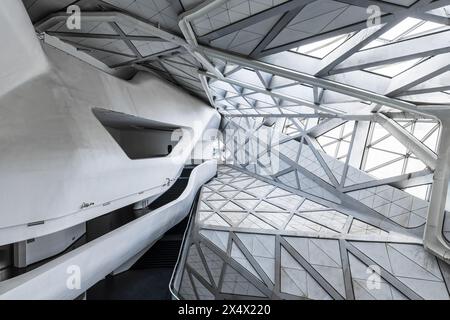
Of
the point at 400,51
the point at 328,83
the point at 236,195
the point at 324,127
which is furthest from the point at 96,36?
the point at 324,127

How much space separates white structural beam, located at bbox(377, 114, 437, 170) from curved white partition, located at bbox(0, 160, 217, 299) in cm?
1216

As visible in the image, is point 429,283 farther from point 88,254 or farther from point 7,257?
point 7,257

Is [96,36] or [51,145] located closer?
[51,145]

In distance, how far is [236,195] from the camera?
19641mm

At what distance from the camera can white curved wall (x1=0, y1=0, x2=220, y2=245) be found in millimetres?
6168

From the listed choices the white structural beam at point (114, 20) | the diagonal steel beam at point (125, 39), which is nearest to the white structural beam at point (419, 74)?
the white structural beam at point (114, 20)

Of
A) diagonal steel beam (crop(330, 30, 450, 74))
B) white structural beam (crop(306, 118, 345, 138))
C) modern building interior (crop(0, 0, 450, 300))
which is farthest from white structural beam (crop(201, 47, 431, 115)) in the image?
white structural beam (crop(306, 118, 345, 138))

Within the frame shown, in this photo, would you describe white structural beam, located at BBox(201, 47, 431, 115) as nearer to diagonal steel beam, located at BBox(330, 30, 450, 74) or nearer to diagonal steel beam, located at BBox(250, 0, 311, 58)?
diagonal steel beam, located at BBox(250, 0, 311, 58)

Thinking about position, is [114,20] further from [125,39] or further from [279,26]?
[279,26]

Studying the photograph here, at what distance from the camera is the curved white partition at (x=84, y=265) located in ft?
19.5

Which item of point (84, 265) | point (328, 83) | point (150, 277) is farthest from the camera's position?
point (150, 277)

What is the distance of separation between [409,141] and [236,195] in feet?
37.5

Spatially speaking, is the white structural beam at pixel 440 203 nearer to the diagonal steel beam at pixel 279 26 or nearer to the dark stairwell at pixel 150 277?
the diagonal steel beam at pixel 279 26
